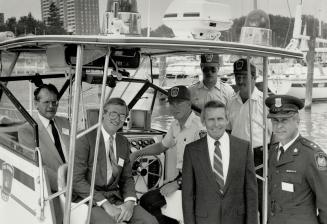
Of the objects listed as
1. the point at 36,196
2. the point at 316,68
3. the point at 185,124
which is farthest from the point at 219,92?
the point at 316,68

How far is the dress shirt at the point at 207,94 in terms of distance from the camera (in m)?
5.51

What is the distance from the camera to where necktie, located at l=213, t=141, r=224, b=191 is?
3.56 meters

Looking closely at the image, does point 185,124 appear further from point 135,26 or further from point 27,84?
point 27,84

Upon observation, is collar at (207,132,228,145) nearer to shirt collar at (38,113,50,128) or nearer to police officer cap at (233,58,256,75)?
police officer cap at (233,58,256,75)

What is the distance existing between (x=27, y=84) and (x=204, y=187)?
283cm

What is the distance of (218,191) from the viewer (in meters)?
3.53

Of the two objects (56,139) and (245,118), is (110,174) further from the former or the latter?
(245,118)

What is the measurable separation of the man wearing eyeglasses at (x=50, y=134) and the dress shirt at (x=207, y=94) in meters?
1.71

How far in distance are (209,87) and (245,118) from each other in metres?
0.93

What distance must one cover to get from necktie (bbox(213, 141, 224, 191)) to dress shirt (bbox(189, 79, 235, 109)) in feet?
6.32

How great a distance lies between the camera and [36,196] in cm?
357

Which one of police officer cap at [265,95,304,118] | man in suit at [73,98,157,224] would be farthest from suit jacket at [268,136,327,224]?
man in suit at [73,98,157,224]

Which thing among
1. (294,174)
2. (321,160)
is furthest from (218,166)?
(321,160)

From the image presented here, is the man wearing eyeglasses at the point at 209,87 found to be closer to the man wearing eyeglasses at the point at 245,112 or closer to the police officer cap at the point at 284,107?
the man wearing eyeglasses at the point at 245,112
